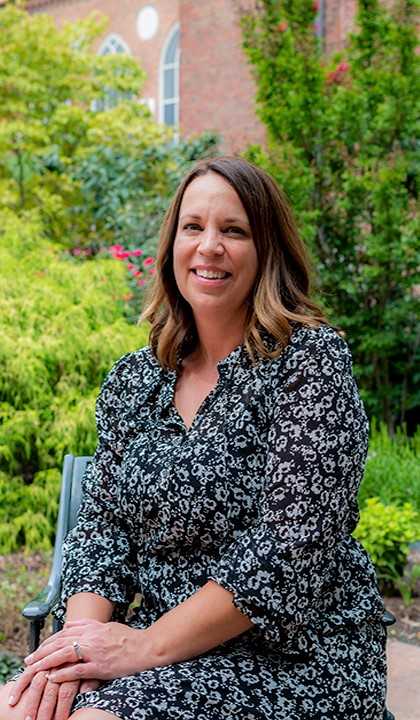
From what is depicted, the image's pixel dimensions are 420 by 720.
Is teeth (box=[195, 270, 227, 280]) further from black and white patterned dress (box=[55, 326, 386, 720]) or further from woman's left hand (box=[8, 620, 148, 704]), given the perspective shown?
woman's left hand (box=[8, 620, 148, 704])

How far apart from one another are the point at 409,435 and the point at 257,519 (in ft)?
20.1

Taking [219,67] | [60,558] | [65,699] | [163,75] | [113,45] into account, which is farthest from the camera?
[113,45]

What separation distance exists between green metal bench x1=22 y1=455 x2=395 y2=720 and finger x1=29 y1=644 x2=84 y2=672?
0.41 metres

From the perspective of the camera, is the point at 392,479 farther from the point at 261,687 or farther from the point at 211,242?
the point at 261,687

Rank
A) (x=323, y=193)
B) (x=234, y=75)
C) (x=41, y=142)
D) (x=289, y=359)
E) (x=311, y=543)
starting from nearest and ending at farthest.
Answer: (x=311, y=543) → (x=289, y=359) → (x=323, y=193) → (x=41, y=142) → (x=234, y=75)

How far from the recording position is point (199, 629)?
2094mm

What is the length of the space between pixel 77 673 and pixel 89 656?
Answer: 5 cm

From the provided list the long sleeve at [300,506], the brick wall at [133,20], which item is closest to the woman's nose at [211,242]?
the long sleeve at [300,506]

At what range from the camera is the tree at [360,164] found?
7.06 m

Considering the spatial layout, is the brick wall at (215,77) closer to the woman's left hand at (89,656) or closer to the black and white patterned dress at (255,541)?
the black and white patterned dress at (255,541)

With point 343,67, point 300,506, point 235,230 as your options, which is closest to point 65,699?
point 300,506

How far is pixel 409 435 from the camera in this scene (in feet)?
26.6

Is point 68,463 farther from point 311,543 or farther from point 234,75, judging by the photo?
point 234,75

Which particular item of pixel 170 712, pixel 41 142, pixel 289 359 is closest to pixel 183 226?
pixel 289 359
